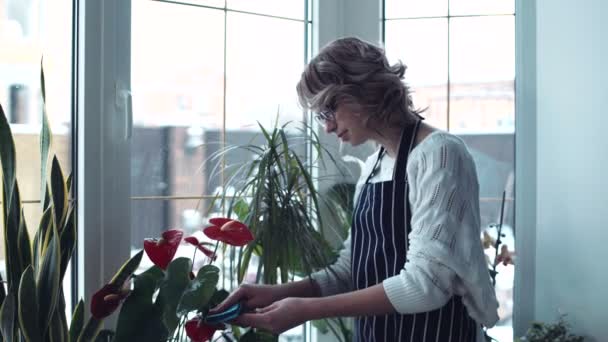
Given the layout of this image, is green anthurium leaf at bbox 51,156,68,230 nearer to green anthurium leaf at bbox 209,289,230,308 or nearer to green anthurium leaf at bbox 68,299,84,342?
green anthurium leaf at bbox 68,299,84,342

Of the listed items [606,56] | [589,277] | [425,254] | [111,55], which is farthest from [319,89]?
[589,277]

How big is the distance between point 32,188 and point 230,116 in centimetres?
67

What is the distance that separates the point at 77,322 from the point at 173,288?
37 centimetres

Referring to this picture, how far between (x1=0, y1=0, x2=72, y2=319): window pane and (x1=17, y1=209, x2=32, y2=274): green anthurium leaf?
11.2 inches

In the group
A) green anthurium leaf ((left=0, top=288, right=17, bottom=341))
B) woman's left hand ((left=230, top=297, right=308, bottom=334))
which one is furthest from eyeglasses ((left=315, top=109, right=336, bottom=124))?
green anthurium leaf ((left=0, top=288, right=17, bottom=341))

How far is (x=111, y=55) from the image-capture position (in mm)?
1975

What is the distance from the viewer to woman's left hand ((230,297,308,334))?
155 cm

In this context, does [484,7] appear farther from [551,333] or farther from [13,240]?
[13,240]

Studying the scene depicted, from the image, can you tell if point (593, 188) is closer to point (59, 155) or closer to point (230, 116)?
point (230, 116)

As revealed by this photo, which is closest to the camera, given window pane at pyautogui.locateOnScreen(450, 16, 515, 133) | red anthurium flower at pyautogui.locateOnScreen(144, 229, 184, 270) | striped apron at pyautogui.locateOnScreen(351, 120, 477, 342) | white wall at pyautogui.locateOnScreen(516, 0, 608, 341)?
red anthurium flower at pyautogui.locateOnScreen(144, 229, 184, 270)

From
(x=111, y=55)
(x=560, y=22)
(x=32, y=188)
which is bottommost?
(x=32, y=188)

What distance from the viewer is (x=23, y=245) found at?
1639 millimetres

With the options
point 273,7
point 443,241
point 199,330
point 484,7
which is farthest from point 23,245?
point 484,7

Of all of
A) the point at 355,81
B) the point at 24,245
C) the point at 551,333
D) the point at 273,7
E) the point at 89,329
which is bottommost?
the point at 551,333
